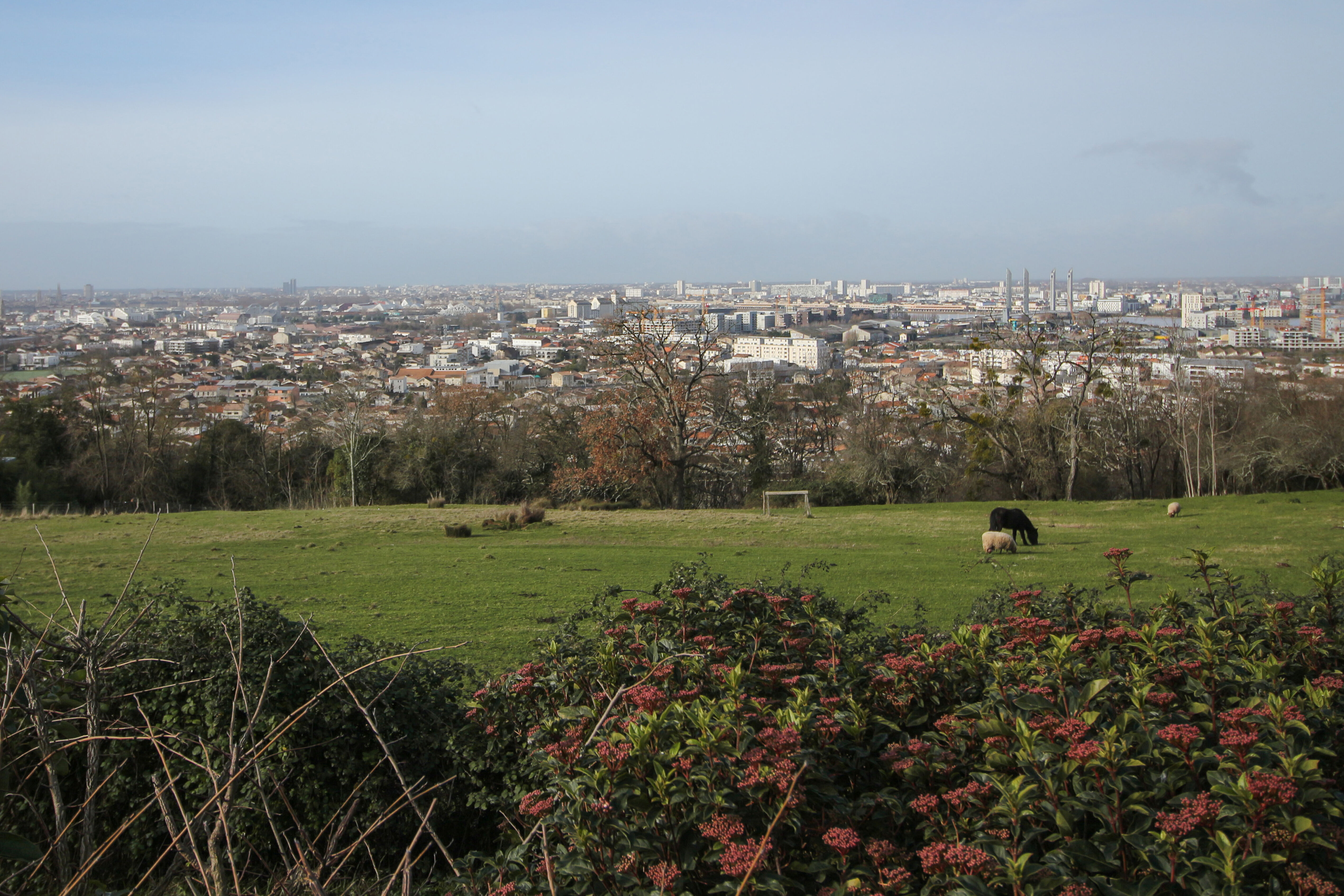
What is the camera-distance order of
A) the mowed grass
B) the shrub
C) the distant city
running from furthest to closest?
the distant city < the shrub < the mowed grass

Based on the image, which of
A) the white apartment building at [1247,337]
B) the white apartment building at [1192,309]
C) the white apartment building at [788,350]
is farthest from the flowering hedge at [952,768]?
the white apartment building at [1247,337]

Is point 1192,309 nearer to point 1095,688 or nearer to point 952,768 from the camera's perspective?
point 1095,688

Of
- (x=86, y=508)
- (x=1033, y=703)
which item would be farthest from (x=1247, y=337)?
(x=1033, y=703)

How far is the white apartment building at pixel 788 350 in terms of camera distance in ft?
245

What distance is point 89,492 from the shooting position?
35000mm

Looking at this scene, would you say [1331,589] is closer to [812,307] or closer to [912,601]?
[912,601]

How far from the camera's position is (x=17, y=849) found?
1.75m

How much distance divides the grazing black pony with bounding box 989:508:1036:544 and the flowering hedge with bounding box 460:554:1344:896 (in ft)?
42.2

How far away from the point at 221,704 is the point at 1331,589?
606 cm

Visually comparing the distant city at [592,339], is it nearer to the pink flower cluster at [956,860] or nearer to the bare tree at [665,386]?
the bare tree at [665,386]

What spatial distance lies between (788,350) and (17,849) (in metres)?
80.6

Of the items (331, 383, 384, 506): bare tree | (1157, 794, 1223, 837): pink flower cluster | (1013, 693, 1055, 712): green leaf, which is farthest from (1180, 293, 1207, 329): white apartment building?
(1157, 794, 1223, 837): pink flower cluster

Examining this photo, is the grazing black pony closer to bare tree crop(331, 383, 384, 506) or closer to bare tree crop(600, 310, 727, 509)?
bare tree crop(600, 310, 727, 509)

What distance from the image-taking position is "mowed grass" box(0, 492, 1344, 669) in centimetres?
1051
